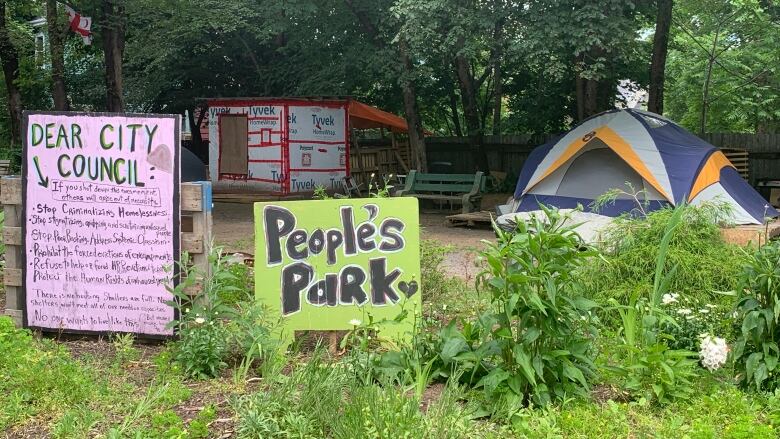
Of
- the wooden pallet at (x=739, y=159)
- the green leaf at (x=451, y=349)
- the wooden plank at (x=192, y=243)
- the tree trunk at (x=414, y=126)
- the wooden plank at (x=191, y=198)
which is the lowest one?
the green leaf at (x=451, y=349)

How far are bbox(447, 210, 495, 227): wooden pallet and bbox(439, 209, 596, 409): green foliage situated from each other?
29.0 ft

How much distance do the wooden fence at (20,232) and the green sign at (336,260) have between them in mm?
360

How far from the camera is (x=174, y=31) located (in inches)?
626

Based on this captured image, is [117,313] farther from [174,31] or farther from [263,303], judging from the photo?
[174,31]

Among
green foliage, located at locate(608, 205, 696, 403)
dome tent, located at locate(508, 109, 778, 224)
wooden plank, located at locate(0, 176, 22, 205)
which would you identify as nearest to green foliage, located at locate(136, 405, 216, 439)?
green foliage, located at locate(608, 205, 696, 403)

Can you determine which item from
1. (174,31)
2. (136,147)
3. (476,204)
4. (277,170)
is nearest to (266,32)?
(174,31)

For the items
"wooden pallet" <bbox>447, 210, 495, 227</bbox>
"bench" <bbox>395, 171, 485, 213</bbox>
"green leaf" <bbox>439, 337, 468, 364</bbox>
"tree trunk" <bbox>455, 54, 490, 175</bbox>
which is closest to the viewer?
"green leaf" <bbox>439, 337, 468, 364</bbox>

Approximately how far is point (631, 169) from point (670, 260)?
17.5ft

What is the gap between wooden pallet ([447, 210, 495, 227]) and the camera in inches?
510

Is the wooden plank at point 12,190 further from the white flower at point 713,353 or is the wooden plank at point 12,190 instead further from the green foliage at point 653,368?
the white flower at point 713,353

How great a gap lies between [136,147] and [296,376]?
2.09 meters

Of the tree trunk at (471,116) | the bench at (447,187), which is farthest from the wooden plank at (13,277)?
the tree trunk at (471,116)

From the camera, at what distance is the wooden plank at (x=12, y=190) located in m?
5.32

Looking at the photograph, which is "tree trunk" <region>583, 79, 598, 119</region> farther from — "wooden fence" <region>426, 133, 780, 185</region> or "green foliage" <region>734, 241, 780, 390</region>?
"green foliage" <region>734, 241, 780, 390</region>
